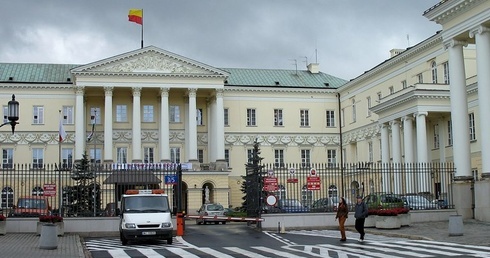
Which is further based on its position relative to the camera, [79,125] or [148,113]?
[148,113]

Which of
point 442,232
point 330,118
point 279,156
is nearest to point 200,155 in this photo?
point 279,156

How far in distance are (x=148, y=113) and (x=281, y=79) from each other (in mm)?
15759

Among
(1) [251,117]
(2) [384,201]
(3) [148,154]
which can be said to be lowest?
(2) [384,201]

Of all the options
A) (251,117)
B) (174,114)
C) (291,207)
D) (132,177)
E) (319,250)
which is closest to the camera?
(319,250)

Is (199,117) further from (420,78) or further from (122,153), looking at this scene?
(420,78)

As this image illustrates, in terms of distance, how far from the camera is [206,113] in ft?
251

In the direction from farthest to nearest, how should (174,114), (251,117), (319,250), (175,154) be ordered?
(251,117) < (174,114) < (175,154) < (319,250)

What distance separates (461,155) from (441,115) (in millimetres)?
20419

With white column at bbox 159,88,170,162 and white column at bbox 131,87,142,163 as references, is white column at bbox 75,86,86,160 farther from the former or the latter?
white column at bbox 159,88,170,162

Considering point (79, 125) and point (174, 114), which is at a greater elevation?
point (174, 114)

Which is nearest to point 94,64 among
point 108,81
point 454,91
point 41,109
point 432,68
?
point 108,81

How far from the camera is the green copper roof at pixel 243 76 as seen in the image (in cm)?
7494

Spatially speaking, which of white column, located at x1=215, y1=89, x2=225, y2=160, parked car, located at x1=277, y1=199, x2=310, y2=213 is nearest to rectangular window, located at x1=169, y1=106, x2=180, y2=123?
white column, located at x1=215, y1=89, x2=225, y2=160

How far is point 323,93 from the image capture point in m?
78.4
